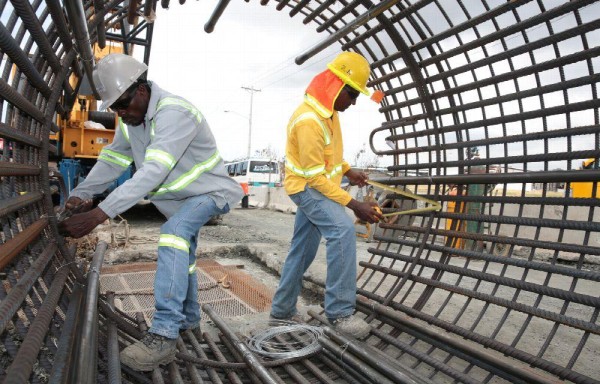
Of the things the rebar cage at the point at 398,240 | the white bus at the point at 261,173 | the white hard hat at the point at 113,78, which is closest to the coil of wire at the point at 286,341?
the rebar cage at the point at 398,240

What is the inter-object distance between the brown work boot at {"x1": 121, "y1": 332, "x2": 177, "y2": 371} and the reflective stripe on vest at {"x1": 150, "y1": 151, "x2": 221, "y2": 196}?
87 cm

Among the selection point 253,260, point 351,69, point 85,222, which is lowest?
point 253,260

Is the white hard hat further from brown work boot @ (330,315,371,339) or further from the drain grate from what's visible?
brown work boot @ (330,315,371,339)

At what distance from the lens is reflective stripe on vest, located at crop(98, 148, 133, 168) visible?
9.84ft

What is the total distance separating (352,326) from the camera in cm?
297

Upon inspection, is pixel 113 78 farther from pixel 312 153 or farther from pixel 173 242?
pixel 312 153

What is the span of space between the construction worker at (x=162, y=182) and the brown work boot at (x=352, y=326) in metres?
1.01

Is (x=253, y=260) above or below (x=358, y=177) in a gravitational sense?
below

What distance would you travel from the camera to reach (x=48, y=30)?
289 centimetres

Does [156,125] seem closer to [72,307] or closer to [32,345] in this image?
[72,307]

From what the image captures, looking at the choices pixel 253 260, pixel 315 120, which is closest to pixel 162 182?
pixel 315 120

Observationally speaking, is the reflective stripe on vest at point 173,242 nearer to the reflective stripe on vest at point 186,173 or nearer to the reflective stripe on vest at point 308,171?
the reflective stripe on vest at point 186,173

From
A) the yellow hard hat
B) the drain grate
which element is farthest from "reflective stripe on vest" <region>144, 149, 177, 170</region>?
the drain grate

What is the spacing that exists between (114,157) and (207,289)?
6.88ft
